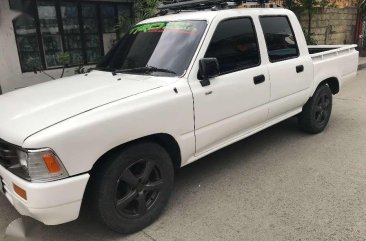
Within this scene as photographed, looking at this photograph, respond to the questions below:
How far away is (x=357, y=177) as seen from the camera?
3996 mm

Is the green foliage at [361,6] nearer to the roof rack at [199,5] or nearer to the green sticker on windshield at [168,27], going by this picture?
the roof rack at [199,5]

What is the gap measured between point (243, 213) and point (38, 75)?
5.71 m

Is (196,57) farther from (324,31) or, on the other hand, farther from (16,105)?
(324,31)

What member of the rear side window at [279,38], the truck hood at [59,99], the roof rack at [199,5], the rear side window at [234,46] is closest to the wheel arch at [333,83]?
the rear side window at [279,38]

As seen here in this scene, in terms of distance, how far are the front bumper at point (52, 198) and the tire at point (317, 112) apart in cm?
361

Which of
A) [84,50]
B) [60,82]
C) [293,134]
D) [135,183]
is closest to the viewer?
[135,183]

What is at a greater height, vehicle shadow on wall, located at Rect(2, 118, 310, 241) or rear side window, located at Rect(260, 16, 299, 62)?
rear side window, located at Rect(260, 16, 299, 62)

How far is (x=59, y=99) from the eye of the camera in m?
3.06

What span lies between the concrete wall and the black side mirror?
9.78 meters

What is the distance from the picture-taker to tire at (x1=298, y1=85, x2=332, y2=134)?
16.9 ft

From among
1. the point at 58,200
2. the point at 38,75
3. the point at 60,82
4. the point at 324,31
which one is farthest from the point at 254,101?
the point at 324,31

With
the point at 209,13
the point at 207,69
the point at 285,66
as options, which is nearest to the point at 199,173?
the point at 207,69

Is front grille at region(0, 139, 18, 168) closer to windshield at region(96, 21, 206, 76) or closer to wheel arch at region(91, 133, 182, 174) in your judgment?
wheel arch at region(91, 133, 182, 174)

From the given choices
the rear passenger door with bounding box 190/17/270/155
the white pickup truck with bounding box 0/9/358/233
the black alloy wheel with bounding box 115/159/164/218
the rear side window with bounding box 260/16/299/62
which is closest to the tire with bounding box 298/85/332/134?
the white pickup truck with bounding box 0/9/358/233
